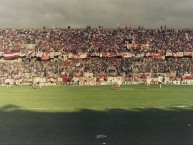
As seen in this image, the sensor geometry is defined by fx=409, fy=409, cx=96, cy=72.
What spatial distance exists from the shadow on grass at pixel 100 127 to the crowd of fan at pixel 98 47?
5373 cm

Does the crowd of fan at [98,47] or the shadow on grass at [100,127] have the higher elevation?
the crowd of fan at [98,47]

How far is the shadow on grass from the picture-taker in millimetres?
13836

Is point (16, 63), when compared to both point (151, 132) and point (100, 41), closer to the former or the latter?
point (100, 41)

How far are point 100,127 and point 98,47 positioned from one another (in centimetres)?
6979

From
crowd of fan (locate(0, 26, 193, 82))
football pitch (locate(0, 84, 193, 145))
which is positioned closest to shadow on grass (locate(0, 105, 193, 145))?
football pitch (locate(0, 84, 193, 145))

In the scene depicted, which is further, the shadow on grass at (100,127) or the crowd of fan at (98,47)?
the crowd of fan at (98,47)

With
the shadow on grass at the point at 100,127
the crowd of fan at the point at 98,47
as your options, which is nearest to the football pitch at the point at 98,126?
the shadow on grass at the point at 100,127

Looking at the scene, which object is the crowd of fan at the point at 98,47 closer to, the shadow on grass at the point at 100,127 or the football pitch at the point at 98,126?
the football pitch at the point at 98,126

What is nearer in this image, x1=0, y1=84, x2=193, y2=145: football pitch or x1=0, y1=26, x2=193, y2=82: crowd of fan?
x1=0, y1=84, x2=193, y2=145: football pitch

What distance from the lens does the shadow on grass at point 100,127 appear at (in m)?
13.8

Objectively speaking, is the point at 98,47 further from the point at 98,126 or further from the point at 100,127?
the point at 100,127

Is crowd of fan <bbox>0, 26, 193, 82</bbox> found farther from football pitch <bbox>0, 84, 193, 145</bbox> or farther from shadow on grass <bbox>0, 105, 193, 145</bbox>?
shadow on grass <bbox>0, 105, 193, 145</bbox>

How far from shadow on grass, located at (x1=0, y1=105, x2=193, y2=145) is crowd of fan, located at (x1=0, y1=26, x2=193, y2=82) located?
176ft

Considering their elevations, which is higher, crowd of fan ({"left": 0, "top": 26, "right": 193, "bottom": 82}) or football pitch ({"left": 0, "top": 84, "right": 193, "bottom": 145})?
crowd of fan ({"left": 0, "top": 26, "right": 193, "bottom": 82})
